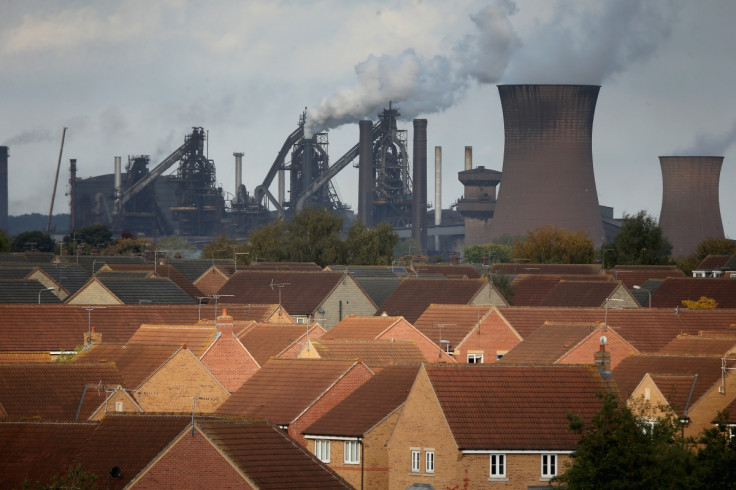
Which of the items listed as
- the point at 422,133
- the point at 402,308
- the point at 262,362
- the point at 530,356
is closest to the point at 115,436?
the point at 262,362

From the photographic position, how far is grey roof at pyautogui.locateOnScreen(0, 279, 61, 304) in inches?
2472

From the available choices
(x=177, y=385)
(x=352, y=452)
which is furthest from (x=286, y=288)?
(x=352, y=452)

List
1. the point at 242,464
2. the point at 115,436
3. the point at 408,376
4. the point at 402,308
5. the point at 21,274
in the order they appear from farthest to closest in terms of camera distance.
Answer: the point at 21,274, the point at 402,308, the point at 408,376, the point at 115,436, the point at 242,464

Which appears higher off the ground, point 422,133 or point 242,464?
point 422,133

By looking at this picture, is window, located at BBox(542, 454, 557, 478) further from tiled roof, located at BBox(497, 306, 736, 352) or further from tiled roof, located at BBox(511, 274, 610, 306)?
tiled roof, located at BBox(511, 274, 610, 306)

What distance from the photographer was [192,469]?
82.5 feet

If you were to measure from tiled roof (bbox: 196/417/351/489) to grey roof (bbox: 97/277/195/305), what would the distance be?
36874mm

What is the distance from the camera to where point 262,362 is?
44062 millimetres

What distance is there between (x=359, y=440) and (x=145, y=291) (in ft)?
111

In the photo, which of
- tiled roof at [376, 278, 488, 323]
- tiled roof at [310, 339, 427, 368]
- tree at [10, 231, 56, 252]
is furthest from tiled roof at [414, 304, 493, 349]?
tree at [10, 231, 56, 252]

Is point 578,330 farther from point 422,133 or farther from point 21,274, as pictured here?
point 422,133

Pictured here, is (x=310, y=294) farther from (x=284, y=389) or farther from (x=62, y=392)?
(x=62, y=392)

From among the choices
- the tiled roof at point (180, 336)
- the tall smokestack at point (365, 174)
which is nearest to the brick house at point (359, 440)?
the tiled roof at point (180, 336)

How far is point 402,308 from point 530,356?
2386cm
